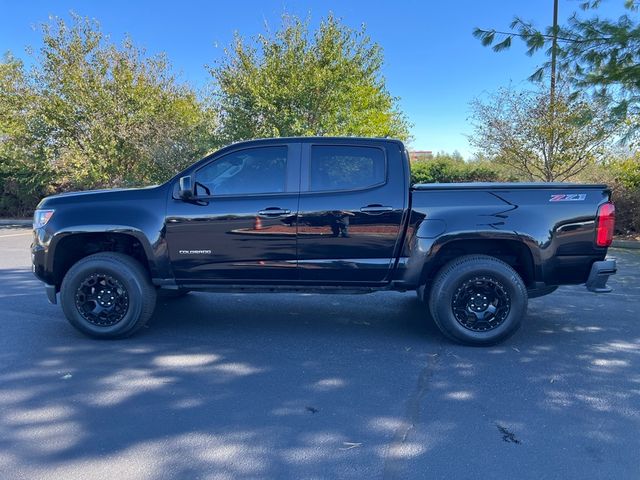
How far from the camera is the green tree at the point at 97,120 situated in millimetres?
16812

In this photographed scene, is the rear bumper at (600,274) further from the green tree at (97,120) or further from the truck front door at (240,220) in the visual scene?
the green tree at (97,120)

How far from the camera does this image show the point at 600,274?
4594mm

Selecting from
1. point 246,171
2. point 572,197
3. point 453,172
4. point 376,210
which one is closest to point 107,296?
point 246,171

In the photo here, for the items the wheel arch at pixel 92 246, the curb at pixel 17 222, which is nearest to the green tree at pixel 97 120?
the curb at pixel 17 222

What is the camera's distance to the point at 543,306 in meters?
6.44

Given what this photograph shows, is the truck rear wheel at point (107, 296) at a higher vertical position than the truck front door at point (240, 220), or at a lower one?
lower

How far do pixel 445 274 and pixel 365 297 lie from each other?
218 centimetres

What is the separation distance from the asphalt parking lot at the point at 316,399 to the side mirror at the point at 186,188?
146 cm

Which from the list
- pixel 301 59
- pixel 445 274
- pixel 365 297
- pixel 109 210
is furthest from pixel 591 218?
pixel 301 59

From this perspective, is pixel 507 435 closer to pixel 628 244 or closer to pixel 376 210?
pixel 376 210

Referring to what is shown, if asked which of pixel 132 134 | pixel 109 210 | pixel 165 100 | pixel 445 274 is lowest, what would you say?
pixel 445 274

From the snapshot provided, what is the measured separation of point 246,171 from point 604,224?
3.41m

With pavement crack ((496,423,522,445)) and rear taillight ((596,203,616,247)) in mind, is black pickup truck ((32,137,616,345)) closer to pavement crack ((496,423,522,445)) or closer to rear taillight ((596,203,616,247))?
rear taillight ((596,203,616,247))

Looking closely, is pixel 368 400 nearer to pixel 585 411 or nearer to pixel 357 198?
pixel 585 411
